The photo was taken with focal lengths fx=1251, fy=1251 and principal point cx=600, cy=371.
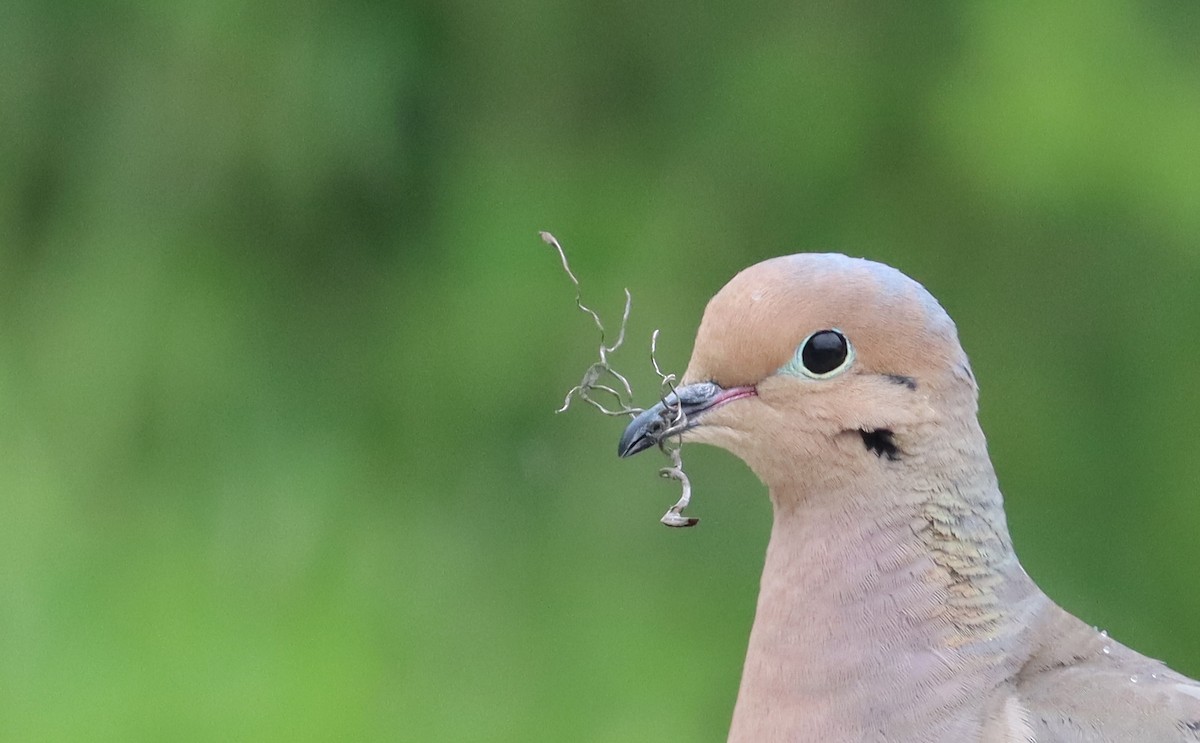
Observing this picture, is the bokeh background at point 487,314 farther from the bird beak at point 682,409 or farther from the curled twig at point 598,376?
the bird beak at point 682,409

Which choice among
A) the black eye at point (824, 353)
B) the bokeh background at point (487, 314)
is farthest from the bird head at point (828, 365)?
the bokeh background at point (487, 314)

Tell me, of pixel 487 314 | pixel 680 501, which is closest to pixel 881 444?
pixel 680 501

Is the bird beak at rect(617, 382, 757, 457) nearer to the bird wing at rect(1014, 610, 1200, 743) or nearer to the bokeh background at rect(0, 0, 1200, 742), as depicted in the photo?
the bird wing at rect(1014, 610, 1200, 743)

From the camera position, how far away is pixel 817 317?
0.96 metres

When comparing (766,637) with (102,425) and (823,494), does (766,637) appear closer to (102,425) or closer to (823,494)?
(823,494)

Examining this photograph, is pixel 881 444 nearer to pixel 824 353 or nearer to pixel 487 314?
pixel 824 353

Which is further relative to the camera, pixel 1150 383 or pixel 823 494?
pixel 1150 383

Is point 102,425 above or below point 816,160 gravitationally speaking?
below

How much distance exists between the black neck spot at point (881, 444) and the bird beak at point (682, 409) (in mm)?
94

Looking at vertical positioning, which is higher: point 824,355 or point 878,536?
point 824,355

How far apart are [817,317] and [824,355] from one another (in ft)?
0.11

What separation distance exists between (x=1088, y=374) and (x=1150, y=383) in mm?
85

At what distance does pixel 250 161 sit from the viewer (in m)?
1.64

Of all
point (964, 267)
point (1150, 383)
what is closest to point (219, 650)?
point (964, 267)
